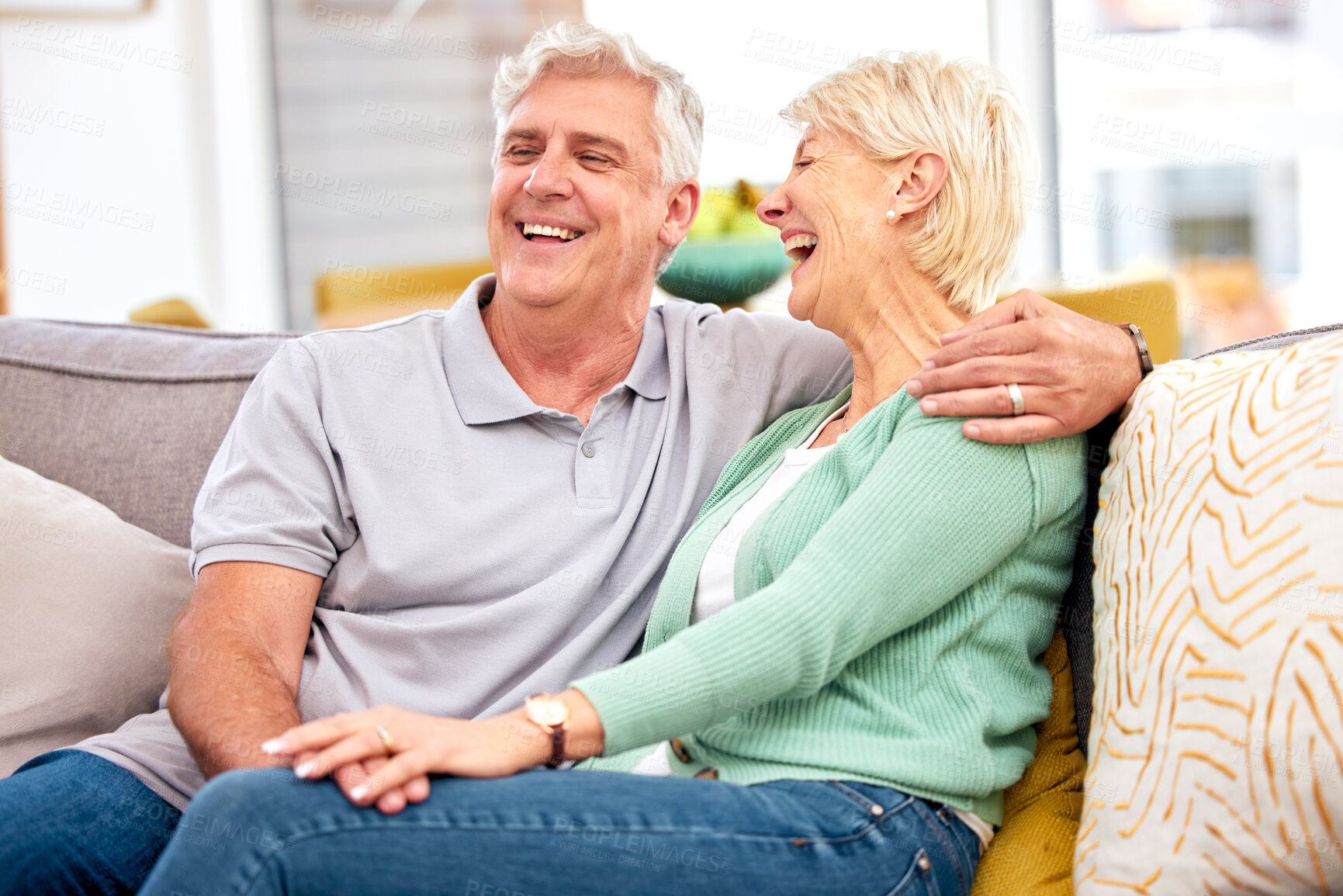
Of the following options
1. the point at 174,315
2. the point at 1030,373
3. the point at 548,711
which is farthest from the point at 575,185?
the point at 174,315

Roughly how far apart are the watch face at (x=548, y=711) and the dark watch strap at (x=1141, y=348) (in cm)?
68

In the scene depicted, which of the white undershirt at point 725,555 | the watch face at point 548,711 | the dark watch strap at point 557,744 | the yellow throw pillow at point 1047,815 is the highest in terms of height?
the white undershirt at point 725,555

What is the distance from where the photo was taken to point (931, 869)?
3.18ft

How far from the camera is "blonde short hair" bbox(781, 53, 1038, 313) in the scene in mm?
1261

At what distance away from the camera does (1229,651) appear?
0.89m

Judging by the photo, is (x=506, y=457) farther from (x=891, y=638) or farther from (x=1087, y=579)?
(x=1087, y=579)

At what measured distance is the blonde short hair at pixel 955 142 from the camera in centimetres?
126

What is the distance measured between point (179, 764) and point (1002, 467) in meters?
0.96

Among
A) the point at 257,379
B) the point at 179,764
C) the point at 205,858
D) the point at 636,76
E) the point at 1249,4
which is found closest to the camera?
the point at 205,858

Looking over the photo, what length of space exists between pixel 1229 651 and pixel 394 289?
2939mm

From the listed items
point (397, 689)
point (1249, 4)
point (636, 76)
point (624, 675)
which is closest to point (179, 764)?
point (397, 689)

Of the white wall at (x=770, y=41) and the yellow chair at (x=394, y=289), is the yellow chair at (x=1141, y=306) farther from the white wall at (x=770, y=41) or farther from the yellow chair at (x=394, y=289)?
the white wall at (x=770, y=41)

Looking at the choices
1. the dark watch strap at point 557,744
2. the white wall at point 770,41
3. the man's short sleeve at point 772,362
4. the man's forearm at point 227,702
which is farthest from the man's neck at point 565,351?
the white wall at point 770,41

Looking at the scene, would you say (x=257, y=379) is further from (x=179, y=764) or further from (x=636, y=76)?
(x=636, y=76)
